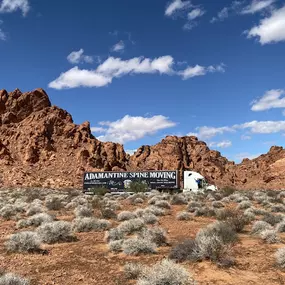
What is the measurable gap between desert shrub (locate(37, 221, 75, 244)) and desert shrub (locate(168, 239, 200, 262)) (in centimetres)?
515

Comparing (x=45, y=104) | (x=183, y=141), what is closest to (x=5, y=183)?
(x=45, y=104)

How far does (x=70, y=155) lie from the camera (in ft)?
267

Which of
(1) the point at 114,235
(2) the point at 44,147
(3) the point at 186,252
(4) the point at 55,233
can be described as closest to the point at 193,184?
(1) the point at 114,235

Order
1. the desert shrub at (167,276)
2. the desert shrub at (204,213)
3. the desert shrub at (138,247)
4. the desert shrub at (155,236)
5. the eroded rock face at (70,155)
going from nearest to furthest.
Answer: the desert shrub at (167,276)
the desert shrub at (138,247)
the desert shrub at (155,236)
the desert shrub at (204,213)
the eroded rock face at (70,155)

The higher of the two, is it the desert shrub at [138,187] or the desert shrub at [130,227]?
the desert shrub at [138,187]

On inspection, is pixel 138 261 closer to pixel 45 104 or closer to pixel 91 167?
pixel 91 167

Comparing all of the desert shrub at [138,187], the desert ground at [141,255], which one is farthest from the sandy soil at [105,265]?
the desert shrub at [138,187]

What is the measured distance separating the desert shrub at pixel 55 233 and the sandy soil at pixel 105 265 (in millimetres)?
550

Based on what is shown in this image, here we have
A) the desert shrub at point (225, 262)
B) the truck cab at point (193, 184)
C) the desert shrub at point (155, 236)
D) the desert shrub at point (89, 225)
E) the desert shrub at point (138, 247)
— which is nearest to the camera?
the desert shrub at point (225, 262)

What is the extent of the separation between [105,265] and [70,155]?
240 feet

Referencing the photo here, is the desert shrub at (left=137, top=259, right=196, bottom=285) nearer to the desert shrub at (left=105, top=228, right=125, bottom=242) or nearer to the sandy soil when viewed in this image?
the sandy soil

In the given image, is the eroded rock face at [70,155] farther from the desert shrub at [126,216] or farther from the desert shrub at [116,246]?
the desert shrub at [116,246]

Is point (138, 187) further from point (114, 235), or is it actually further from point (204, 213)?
point (114, 235)

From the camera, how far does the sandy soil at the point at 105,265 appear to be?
8.45m
